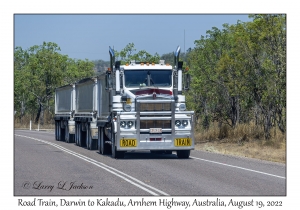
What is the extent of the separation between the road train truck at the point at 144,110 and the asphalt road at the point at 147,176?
0.63m

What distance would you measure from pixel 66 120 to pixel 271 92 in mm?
12639

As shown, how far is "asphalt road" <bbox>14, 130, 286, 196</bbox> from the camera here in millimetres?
14023

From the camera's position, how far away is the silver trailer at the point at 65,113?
114 ft

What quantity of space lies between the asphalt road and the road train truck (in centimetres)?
63

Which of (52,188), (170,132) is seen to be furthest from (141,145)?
(52,188)

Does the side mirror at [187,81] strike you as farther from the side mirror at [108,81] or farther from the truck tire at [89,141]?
the truck tire at [89,141]

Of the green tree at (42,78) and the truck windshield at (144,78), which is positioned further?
the green tree at (42,78)

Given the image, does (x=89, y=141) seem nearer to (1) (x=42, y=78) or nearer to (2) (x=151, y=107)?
(2) (x=151, y=107)

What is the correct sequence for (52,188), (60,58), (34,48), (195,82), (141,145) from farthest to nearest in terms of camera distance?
(34,48) → (60,58) → (195,82) → (141,145) → (52,188)

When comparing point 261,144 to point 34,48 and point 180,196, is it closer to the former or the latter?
point 180,196

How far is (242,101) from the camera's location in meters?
34.2

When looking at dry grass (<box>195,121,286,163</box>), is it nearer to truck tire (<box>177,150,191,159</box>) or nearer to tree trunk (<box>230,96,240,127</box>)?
tree trunk (<box>230,96,240,127</box>)

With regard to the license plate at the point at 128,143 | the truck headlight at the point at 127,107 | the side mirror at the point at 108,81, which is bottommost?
the license plate at the point at 128,143

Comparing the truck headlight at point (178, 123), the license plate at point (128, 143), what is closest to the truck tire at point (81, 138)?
the license plate at point (128, 143)
